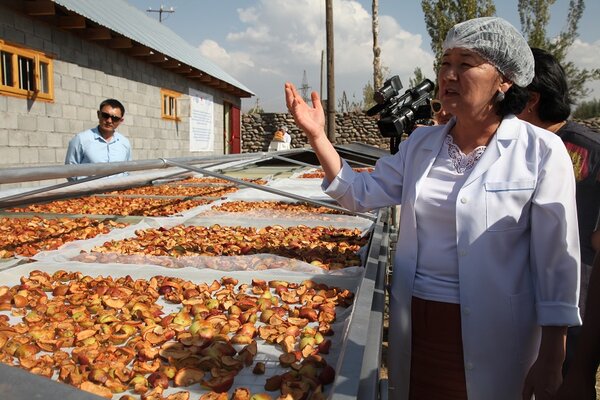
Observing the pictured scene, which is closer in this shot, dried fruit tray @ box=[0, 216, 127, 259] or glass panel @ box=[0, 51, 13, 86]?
dried fruit tray @ box=[0, 216, 127, 259]

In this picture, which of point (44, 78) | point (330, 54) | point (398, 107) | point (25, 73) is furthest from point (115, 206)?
point (330, 54)

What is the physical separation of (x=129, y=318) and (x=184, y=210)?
2024 mm

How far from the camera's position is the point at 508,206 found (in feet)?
A: 4.41

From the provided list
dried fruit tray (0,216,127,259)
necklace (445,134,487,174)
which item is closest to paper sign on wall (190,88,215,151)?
dried fruit tray (0,216,127,259)

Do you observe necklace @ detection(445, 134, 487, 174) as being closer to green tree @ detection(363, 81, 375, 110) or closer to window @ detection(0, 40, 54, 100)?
window @ detection(0, 40, 54, 100)

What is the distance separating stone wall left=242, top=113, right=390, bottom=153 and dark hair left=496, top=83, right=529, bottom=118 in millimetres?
19108

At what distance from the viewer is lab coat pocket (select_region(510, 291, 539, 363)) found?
1376 millimetres

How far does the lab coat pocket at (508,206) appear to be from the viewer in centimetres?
134

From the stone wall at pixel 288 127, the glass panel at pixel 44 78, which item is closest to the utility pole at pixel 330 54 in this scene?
the stone wall at pixel 288 127

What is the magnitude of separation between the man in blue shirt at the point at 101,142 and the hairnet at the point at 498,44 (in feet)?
11.0

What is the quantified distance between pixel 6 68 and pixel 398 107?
553cm

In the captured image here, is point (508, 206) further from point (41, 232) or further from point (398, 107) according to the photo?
point (41, 232)

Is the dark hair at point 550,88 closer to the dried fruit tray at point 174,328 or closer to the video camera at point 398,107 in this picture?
the dried fruit tray at point 174,328

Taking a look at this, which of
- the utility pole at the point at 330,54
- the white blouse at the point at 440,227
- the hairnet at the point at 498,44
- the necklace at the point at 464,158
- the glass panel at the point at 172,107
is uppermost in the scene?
the utility pole at the point at 330,54
